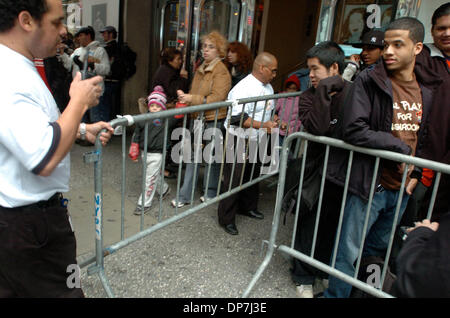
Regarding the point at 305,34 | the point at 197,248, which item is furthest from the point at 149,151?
the point at 305,34

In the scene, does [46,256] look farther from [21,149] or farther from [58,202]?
[21,149]

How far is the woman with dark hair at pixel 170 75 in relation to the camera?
4.43 metres

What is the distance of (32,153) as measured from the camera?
1282 millimetres

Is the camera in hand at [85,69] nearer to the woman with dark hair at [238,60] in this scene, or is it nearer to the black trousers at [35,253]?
the woman with dark hair at [238,60]

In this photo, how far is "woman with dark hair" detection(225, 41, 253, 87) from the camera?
455cm

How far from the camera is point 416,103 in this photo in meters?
2.36

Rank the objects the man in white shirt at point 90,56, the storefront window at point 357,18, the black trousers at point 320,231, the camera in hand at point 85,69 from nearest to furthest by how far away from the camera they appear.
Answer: the black trousers at point 320,231 → the storefront window at point 357,18 → the camera in hand at point 85,69 → the man in white shirt at point 90,56

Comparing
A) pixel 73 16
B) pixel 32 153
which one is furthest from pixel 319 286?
pixel 73 16

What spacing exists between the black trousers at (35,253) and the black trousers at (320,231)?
5.86 feet

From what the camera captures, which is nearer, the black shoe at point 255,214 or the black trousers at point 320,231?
the black trousers at point 320,231

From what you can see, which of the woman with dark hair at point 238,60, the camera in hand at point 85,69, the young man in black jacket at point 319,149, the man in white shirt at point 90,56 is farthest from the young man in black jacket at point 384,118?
the man in white shirt at point 90,56

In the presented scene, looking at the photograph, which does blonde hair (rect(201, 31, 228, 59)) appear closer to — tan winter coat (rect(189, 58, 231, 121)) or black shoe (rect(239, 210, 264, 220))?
tan winter coat (rect(189, 58, 231, 121))

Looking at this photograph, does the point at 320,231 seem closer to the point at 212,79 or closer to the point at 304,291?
the point at 304,291

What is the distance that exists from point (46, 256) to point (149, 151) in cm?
233
